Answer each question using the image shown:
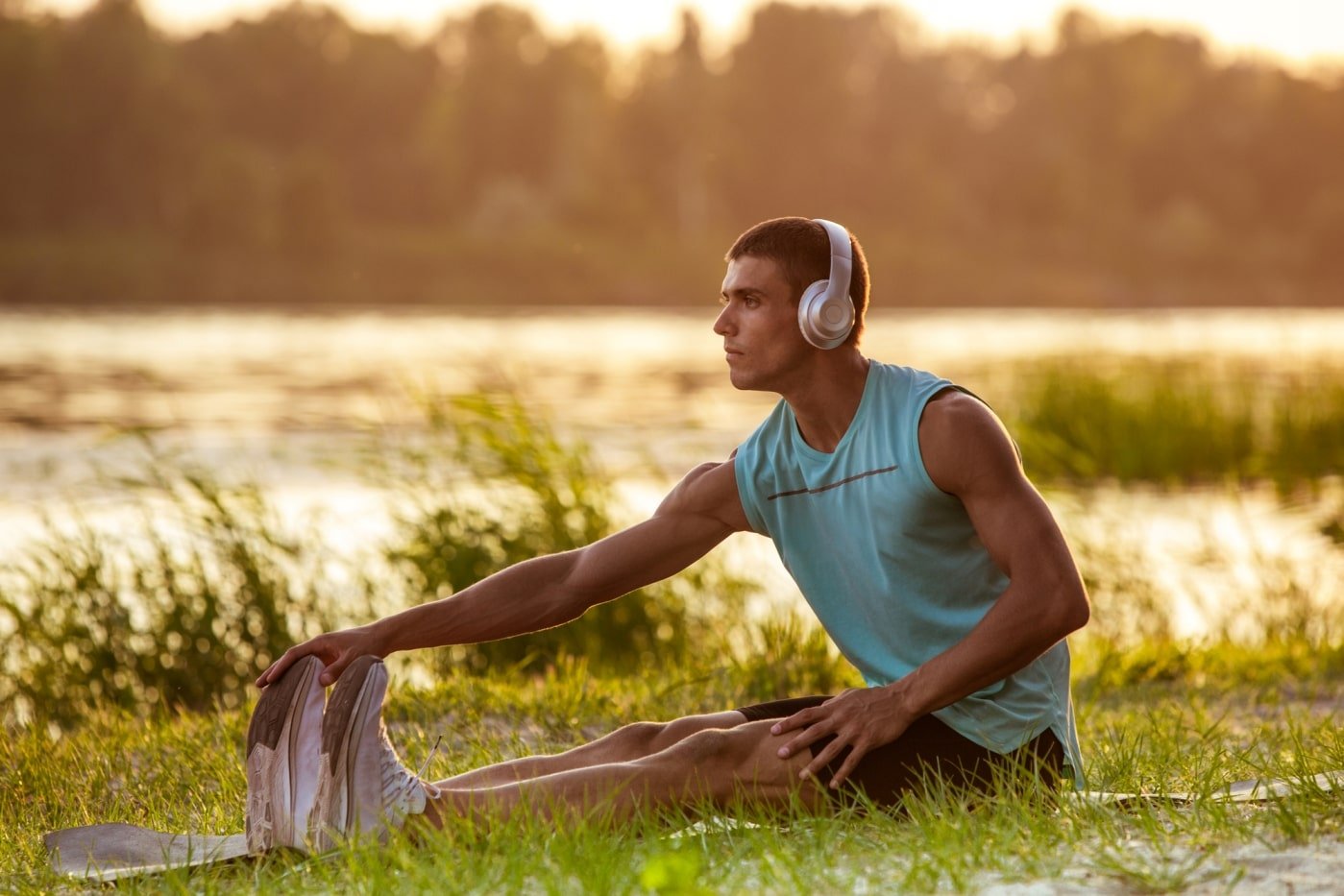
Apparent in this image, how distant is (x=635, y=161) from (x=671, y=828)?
68.8 m

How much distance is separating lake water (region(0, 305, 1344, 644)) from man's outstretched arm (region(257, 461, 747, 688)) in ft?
13.3

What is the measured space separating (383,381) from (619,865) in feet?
67.4

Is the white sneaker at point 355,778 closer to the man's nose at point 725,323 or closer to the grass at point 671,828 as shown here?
the grass at point 671,828

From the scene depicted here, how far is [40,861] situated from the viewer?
158 inches

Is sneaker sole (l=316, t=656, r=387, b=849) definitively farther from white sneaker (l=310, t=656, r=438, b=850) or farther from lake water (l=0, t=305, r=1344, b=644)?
lake water (l=0, t=305, r=1344, b=644)

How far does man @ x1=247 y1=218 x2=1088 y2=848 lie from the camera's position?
12.4 feet

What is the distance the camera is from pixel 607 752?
4.11 metres

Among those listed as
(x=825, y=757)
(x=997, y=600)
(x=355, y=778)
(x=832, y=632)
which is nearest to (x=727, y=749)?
(x=825, y=757)

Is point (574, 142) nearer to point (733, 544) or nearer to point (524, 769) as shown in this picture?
point (733, 544)

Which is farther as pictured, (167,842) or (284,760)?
(167,842)

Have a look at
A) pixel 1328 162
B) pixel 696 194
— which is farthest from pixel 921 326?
pixel 1328 162

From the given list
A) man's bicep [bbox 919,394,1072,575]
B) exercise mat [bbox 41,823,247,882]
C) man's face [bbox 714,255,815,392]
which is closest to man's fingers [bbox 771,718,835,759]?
man's bicep [bbox 919,394,1072,575]

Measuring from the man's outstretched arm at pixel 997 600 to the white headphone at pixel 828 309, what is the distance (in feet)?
0.89

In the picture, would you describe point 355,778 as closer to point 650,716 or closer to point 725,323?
point 725,323
